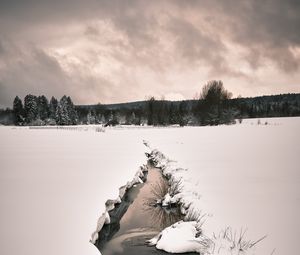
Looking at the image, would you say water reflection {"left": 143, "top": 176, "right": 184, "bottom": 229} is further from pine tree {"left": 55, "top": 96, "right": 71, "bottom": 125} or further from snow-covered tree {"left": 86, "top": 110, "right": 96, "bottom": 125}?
snow-covered tree {"left": 86, "top": 110, "right": 96, "bottom": 125}

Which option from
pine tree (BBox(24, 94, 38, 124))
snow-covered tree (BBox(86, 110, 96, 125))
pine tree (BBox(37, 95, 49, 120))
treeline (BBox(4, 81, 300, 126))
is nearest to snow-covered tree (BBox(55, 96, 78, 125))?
treeline (BBox(4, 81, 300, 126))

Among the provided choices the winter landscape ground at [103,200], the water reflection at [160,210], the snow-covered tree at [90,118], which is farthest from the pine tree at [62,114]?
the water reflection at [160,210]

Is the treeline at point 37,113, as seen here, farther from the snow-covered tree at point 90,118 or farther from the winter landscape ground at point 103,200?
the winter landscape ground at point 103,200

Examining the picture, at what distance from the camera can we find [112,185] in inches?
408

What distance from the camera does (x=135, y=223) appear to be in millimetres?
8273

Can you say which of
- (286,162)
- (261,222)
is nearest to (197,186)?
(261,222)

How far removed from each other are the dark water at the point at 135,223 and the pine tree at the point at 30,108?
7220cm

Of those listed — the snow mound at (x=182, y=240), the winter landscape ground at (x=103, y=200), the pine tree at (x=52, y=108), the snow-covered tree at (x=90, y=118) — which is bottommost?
the snow mound at (x=182, y=240)

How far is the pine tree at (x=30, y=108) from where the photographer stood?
253 ft

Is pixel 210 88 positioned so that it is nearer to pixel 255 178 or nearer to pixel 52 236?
pixel 255 178

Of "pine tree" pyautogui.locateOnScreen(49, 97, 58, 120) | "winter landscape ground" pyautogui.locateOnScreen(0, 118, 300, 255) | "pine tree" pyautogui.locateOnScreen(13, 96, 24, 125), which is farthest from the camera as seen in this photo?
"pine tree" pyautogui.locateOnScreen(49, 97, 58, 120)

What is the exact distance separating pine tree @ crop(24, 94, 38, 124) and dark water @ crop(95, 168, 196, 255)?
72.2m

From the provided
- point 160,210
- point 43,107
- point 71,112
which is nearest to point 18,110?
point 43,107

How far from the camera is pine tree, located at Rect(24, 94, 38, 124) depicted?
253 feet
